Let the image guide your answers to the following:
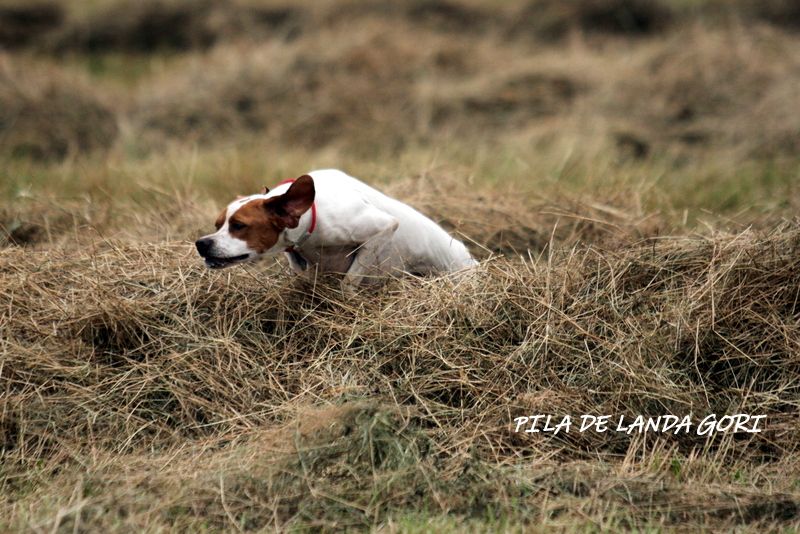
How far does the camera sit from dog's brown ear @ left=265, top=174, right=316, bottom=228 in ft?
13.9

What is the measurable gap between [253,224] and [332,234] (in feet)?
1.52

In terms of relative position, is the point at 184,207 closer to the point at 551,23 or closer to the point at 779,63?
the point at 779,63

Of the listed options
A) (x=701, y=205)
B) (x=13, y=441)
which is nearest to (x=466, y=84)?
(x=701, y=205)

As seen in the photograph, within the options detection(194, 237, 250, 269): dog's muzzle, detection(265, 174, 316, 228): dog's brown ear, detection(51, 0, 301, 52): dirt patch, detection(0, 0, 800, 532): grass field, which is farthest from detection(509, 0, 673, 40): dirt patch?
detection(194, 237, 250, 269): dog's muzzle

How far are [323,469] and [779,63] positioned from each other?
8273 millimetres

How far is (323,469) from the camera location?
141 inches

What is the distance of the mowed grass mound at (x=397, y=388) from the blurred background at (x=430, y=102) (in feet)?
5.21

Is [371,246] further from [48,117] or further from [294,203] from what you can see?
[48,117]

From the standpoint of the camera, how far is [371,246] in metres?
4.71

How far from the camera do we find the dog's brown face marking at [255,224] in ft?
14.0

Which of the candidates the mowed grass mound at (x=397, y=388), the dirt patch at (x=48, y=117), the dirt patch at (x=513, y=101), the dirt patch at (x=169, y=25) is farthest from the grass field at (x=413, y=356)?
the dirt patch at (x=169, y=25)

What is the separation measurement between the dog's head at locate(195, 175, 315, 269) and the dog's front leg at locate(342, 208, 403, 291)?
427 millimetres

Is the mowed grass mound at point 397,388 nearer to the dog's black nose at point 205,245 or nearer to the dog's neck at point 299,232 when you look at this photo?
the dog's neck at point 299,232

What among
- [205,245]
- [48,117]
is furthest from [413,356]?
[48,117]
